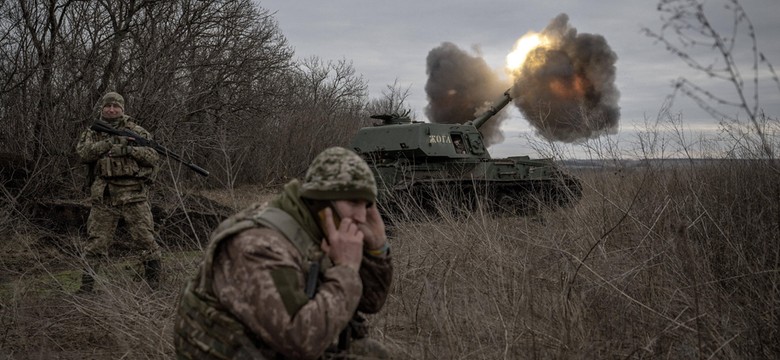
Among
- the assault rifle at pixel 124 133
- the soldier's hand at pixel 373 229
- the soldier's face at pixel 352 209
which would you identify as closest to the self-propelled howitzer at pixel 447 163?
the assault rifle at pixel 124 133

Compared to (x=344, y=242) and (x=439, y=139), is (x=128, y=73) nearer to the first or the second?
(x=439, y=139)

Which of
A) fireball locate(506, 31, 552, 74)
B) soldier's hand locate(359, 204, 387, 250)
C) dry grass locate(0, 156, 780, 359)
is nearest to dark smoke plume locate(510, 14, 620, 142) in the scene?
fireball locate(506, 31, 552, 74)

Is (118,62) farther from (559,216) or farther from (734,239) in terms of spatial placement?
(734,239)

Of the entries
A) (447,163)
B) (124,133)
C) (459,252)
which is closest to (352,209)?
(459,252)

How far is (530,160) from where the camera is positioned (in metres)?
13.6

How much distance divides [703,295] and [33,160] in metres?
9.03

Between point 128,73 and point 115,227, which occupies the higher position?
point 128,73

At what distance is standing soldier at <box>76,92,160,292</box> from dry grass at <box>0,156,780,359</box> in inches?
26.1

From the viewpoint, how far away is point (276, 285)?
80.2 inches

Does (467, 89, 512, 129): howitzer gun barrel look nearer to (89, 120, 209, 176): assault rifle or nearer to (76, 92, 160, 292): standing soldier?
(89, 120, 209, 176): assault rifle

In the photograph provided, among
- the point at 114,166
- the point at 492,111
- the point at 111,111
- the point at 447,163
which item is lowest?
the point at 114,166

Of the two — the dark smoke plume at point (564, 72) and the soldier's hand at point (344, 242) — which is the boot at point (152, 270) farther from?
the dark smoke plume at point (564, 72)

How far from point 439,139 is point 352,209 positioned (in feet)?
34.0

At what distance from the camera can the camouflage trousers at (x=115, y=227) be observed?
19.6 ft
